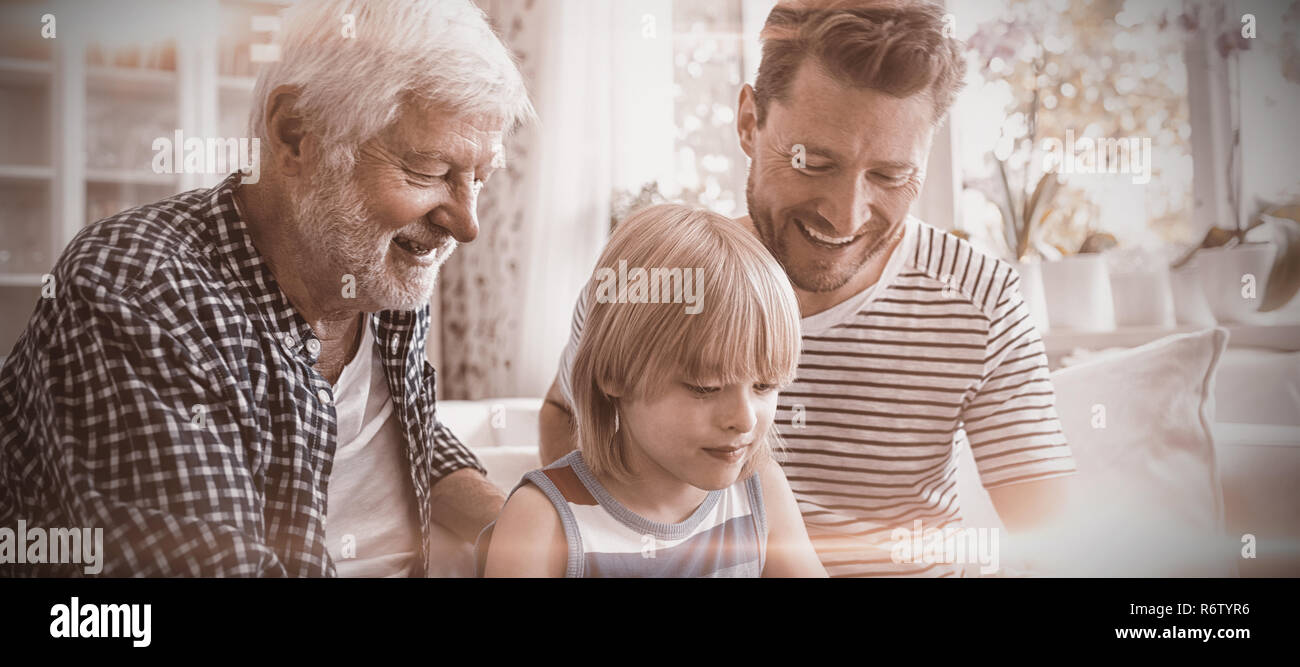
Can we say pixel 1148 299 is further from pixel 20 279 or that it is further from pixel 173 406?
pixel 20 279

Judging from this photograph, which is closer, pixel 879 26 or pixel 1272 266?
pixel 879 26

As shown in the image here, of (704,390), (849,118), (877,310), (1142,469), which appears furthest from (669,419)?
(1142,469)

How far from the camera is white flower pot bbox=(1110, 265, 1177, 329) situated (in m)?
1.29

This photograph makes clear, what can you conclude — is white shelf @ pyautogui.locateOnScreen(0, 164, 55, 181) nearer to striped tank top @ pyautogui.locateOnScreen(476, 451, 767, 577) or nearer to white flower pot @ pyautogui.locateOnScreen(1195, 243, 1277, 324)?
striped tank top @ pyautogui.locateOnScreen(476, 451, 767, 577)

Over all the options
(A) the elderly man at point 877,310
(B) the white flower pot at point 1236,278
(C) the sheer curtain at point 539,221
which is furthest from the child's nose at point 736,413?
(B) the white flower pot at point 1236,278

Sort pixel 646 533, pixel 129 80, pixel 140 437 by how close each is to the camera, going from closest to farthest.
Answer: pixel 140 437 < pixel 646 533 < pixel 129 80

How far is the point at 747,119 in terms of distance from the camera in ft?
3.98

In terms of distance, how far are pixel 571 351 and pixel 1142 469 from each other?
2.41 ft

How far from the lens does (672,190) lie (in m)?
1.23

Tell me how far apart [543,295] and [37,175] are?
0.64 metres

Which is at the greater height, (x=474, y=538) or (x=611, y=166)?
(x=611, y=166)

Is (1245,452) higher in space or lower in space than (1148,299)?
lower
